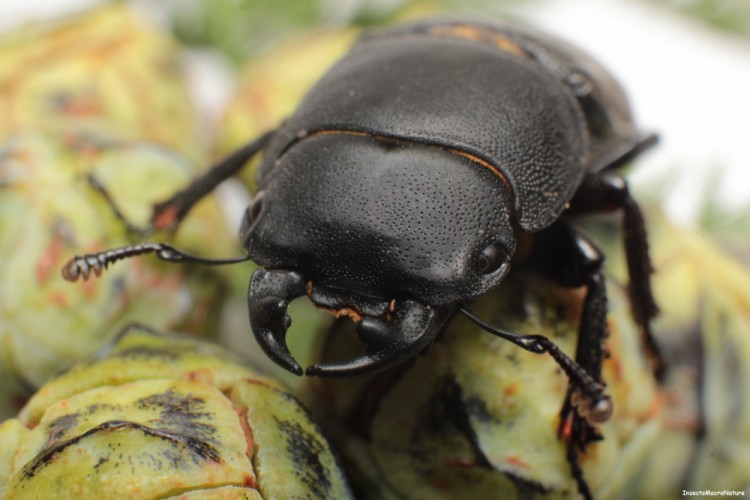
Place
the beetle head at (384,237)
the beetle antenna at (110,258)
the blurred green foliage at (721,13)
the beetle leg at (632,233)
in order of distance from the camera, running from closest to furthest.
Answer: the beetle head at (384,237) → the beetle antenna at (110,258) → the beetle leg at (632,233) → the blurred green foliage at (721,13)

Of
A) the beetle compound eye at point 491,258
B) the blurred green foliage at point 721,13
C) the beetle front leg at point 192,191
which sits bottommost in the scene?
the blurred green foliage at point 721,13

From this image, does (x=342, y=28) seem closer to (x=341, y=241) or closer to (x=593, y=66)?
(x=593, y=66)

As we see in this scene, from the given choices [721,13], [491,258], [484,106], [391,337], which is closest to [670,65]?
[721,13]

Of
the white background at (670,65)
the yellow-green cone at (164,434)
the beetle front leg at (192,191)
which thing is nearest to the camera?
the yellow-green cone at (164,434)

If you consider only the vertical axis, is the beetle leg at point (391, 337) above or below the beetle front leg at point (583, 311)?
above

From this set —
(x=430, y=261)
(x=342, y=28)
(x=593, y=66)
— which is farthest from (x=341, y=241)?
(x=342, y=28)

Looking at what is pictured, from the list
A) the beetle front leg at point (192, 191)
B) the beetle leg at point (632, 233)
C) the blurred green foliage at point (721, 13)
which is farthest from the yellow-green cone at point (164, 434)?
the blurred green foliage at point (721, 13)

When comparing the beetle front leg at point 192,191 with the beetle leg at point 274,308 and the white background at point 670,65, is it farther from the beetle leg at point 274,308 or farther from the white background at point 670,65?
the white background at point 670,65
